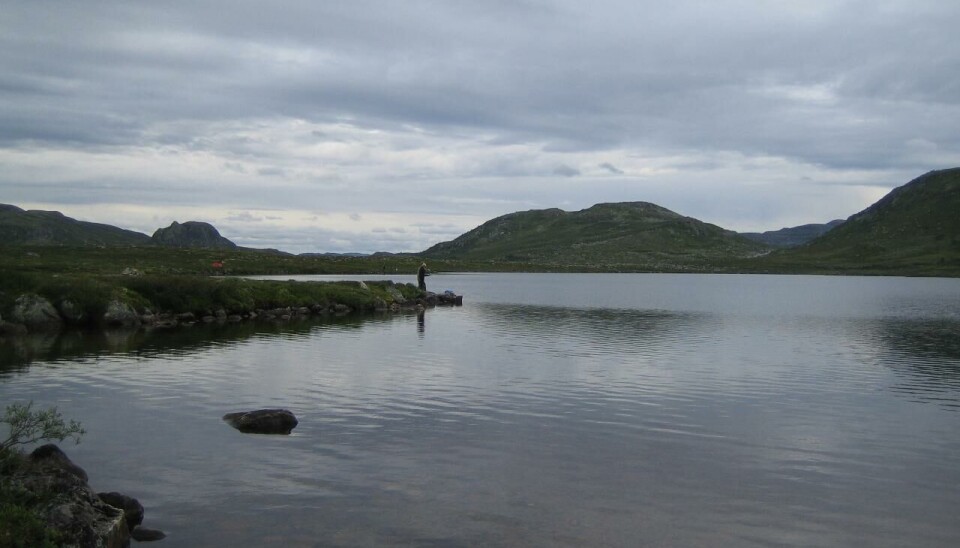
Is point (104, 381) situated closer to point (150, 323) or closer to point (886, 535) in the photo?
point (150, 323)

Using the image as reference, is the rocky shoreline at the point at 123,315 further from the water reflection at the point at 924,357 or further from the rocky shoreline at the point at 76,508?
the water reflection at the point at 924,357

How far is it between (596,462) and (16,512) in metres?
13.7

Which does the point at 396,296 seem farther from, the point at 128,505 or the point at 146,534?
the point at 146,534

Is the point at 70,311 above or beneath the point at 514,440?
above

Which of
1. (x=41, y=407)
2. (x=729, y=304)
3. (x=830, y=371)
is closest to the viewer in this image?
(x=41, y=407)

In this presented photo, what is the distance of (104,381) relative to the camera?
31.2m

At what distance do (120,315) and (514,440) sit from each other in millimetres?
40816

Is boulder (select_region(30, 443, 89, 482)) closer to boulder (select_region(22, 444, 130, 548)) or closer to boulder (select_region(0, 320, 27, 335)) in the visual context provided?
boulder (select_region(22, 444, 130, 548))

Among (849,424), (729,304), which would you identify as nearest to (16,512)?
(849,424)

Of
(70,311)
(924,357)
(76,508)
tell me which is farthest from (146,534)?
(924,357)

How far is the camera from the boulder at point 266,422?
23.3 m

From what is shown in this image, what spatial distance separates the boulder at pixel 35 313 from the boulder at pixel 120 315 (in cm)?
310

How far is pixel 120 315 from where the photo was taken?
53.3m

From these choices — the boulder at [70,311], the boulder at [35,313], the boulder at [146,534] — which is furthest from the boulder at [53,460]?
the boulder at [70,311]
